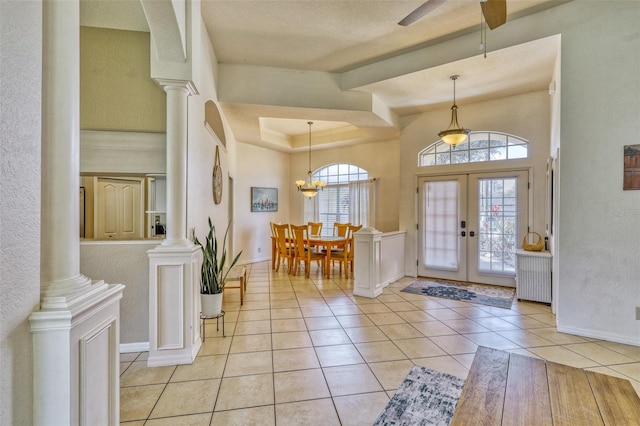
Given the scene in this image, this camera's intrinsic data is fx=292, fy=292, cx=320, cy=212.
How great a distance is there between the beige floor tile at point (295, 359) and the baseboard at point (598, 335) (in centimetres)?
264

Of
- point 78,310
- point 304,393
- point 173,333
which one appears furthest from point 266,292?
point 78,310

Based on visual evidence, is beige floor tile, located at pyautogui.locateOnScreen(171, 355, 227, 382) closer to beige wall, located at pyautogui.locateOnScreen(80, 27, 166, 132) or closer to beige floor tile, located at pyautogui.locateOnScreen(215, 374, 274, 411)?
beige floor tile, located at pyautogui.locateOnScreen(215, 374, 274, 411)

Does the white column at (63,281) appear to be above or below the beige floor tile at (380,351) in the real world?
above

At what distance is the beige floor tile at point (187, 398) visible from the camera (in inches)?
73.9

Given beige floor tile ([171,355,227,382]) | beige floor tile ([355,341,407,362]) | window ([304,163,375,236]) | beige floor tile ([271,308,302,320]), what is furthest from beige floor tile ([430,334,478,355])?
window ([304,163,375,236])

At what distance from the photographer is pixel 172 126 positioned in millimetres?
2475

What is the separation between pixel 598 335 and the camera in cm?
290

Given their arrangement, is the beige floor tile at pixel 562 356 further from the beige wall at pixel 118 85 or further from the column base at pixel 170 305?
the beige wall at pixel 118 85

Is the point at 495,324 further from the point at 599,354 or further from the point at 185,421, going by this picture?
the point at 185,421

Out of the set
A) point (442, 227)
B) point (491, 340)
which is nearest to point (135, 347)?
point (491, 340)

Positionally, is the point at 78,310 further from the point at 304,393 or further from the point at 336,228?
the point at 336,228

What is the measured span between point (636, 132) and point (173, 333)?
4.58 meters

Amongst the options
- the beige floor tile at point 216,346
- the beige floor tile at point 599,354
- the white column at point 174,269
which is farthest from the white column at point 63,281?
the beige floor tile at point 599,354

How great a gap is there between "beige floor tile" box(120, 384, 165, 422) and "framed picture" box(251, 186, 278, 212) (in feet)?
16.9
